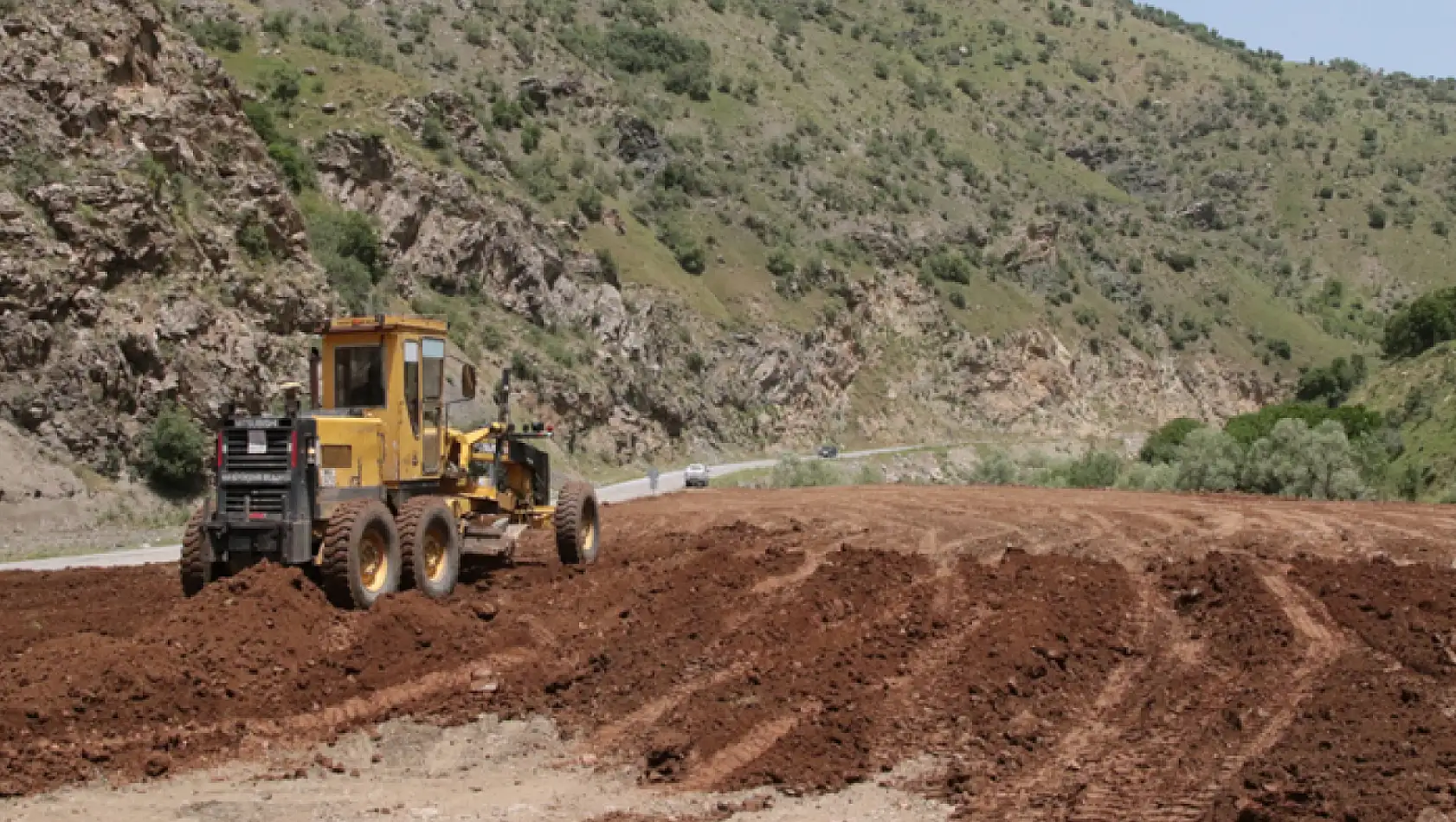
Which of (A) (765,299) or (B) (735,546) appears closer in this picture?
(B) (735,546)

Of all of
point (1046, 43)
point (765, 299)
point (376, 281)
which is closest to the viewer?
point (376, 281)

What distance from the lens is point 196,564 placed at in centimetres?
1455

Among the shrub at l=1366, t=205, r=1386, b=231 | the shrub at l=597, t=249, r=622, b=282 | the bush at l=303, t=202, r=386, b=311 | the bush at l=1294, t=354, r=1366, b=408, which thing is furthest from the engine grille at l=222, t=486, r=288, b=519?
the shrub at l=1366, t=205, r=1386, b=231

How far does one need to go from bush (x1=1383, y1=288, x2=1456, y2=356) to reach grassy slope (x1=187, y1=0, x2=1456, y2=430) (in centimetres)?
1415

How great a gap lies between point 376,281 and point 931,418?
38.0 metres

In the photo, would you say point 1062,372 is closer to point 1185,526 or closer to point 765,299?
point 765,299

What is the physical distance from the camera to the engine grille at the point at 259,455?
557 inches

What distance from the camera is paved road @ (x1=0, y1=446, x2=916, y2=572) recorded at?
2525 centimetres

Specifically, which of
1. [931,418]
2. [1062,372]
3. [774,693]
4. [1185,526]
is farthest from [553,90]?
[774,693]

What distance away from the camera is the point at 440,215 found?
198 feet

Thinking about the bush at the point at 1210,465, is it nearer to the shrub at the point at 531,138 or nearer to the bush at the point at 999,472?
the bush at the point at 999,472

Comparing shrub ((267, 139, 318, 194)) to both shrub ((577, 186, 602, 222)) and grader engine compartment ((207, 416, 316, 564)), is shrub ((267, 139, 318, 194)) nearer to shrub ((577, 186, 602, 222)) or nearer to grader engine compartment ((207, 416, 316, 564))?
shrub ((577, 186, 602, 222))

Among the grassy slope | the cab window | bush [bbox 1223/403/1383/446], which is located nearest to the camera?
the cab window

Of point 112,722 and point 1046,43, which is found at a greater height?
point 1046,43
